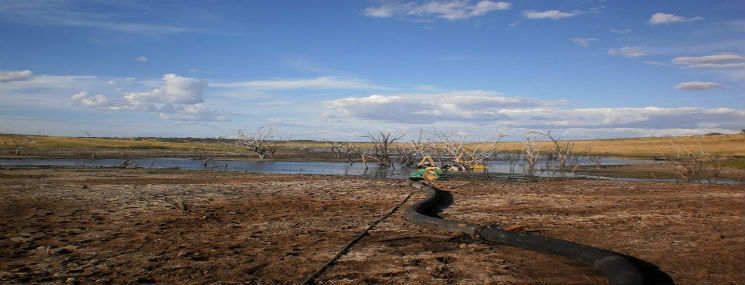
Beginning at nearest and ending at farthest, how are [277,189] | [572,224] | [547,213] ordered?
[572,224] < [547,213] < [277,189]

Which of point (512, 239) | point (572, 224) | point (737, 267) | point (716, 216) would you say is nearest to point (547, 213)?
point (572, 224)

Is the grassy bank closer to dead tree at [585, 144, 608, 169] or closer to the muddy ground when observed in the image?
dead tree at [585, 144, 608, 169]

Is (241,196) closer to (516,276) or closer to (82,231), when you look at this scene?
(82,231)

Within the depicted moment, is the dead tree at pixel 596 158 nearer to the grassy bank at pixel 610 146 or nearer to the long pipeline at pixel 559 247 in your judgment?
the grassy bank at pixel 610 146

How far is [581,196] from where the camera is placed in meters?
13.0

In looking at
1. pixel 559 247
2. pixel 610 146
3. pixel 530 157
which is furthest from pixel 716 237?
pixel 610 146

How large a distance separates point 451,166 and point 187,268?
25284 mm

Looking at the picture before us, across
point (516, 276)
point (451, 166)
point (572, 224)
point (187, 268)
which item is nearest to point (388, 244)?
point (516, 276)

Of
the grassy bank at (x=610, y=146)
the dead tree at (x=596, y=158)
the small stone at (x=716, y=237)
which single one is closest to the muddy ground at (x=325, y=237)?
the small stone at (x=716, y=237)

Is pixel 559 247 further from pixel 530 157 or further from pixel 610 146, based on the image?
pixel 610 146

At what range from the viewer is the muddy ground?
5375mm

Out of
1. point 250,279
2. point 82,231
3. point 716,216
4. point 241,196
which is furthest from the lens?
point 241,196

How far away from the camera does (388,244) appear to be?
692cm

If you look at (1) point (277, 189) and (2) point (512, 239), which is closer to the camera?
(2) point (512, 239)
